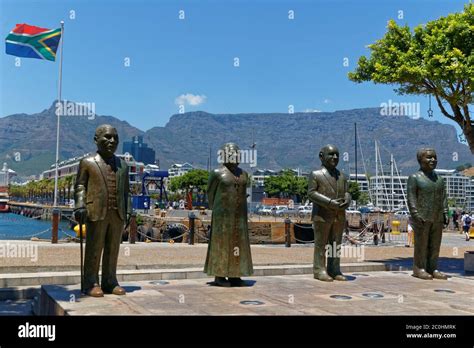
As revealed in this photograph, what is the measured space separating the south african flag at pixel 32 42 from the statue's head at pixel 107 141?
79.6ft

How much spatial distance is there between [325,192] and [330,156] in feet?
2.10

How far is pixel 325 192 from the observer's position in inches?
343

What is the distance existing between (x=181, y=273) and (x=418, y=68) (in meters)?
7.02

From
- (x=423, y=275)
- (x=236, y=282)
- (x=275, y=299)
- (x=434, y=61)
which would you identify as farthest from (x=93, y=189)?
(x=434, y=61)

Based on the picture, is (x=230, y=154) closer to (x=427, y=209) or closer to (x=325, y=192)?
(x=325, y=192)

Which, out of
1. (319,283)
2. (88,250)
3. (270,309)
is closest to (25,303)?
(88,250)

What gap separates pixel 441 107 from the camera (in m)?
12.5

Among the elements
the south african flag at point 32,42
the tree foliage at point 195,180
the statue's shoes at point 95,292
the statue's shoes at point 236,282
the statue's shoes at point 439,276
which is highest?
the south african flag at point 32,42

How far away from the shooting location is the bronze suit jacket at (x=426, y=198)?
30.5 feet

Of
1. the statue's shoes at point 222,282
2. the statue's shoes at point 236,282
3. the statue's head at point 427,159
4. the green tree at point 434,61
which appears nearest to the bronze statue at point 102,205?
the statue's shoes at point 222,282

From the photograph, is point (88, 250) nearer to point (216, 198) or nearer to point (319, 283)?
point (216, 198)

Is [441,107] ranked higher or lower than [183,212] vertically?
higher

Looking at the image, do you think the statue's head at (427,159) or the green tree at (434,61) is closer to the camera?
the statue's head at (427,159)

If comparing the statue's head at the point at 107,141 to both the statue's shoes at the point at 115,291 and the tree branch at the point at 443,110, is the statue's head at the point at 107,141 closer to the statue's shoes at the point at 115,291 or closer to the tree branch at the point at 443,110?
the statue's shoes at the point at 115,291
